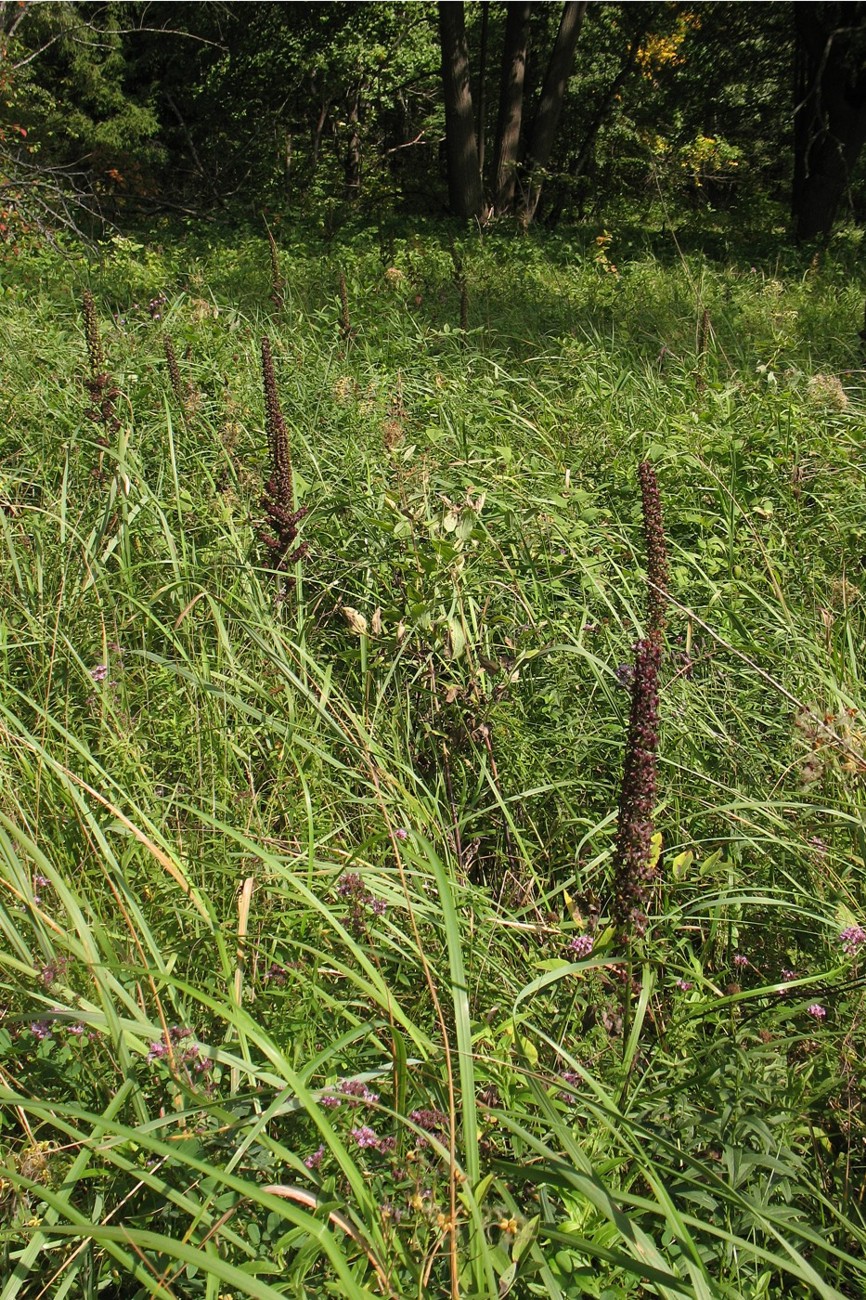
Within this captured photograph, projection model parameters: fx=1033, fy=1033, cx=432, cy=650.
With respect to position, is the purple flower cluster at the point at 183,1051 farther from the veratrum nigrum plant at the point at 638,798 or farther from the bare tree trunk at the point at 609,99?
the bare tree trunk at the point at 609,99

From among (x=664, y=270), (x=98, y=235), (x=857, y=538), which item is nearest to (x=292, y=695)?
(x=857, y=538)

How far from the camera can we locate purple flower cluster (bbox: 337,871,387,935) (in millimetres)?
1829

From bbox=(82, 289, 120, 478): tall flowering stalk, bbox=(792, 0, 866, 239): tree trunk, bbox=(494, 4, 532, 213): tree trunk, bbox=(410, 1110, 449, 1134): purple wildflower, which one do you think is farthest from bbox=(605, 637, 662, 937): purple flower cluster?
bbox=(494, 4, 532, 213): tree trunk

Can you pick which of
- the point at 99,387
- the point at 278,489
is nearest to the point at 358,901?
the point at 278,489

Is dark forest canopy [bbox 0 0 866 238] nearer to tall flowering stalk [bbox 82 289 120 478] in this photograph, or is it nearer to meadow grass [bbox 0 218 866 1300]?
meadow grass [bbox 0 218 866 1300]

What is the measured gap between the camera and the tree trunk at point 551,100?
1348 cm

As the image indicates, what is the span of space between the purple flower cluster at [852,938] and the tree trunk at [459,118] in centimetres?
1324

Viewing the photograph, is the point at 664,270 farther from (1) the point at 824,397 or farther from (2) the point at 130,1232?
(2) the point at 130,1232

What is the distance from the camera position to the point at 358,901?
72.0 inches

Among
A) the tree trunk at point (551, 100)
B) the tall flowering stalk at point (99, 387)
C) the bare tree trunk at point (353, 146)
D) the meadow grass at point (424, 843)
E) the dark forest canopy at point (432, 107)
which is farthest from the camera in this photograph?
the bare tree trunk at point (353, 146)

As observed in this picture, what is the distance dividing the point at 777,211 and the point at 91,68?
37.4 feet

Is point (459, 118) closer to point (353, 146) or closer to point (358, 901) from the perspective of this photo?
point (353, 146)

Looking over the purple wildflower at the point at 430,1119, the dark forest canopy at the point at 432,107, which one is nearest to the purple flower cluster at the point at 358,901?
the purple wildflower at the point at 430,1119

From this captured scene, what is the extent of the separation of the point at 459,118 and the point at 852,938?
1346 centimetres
